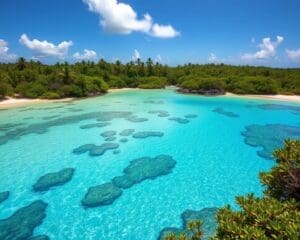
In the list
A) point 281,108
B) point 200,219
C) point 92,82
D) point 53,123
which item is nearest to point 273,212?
point 200,219

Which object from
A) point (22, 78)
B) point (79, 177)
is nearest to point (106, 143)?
point (79, 177)

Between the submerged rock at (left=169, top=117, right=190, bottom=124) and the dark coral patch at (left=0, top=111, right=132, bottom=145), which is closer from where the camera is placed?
the dark coral patch at (left=0, top=111, right=132, bottom=145)

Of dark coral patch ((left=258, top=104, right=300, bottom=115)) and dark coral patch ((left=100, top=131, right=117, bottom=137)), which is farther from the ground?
dark coral patch ((left=100, top=131, right=117, bottom=137))

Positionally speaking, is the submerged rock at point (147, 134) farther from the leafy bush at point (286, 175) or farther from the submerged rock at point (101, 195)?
the leafy bush at point (286, 175)

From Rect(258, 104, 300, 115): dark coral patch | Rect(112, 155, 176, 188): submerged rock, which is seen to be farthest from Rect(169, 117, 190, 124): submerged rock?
Rect(258, 104, 300, 115): dark coral patch

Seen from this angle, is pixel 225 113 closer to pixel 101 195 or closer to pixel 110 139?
pixel 110 139

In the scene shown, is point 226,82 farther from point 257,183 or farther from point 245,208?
point 245,208

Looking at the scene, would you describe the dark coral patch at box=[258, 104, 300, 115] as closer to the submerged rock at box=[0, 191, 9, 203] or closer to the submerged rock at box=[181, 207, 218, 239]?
the submerged rock at box=[181, 207, 218, 239]

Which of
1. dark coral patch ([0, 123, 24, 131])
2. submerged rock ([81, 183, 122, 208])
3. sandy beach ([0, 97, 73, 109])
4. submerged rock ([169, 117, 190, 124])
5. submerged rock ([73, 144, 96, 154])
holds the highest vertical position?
submerged rock ([81, 183, 122, 208])

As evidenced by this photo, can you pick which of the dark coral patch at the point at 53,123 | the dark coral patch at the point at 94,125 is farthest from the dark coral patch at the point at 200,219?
the dark coral patch at the point at 53,123
